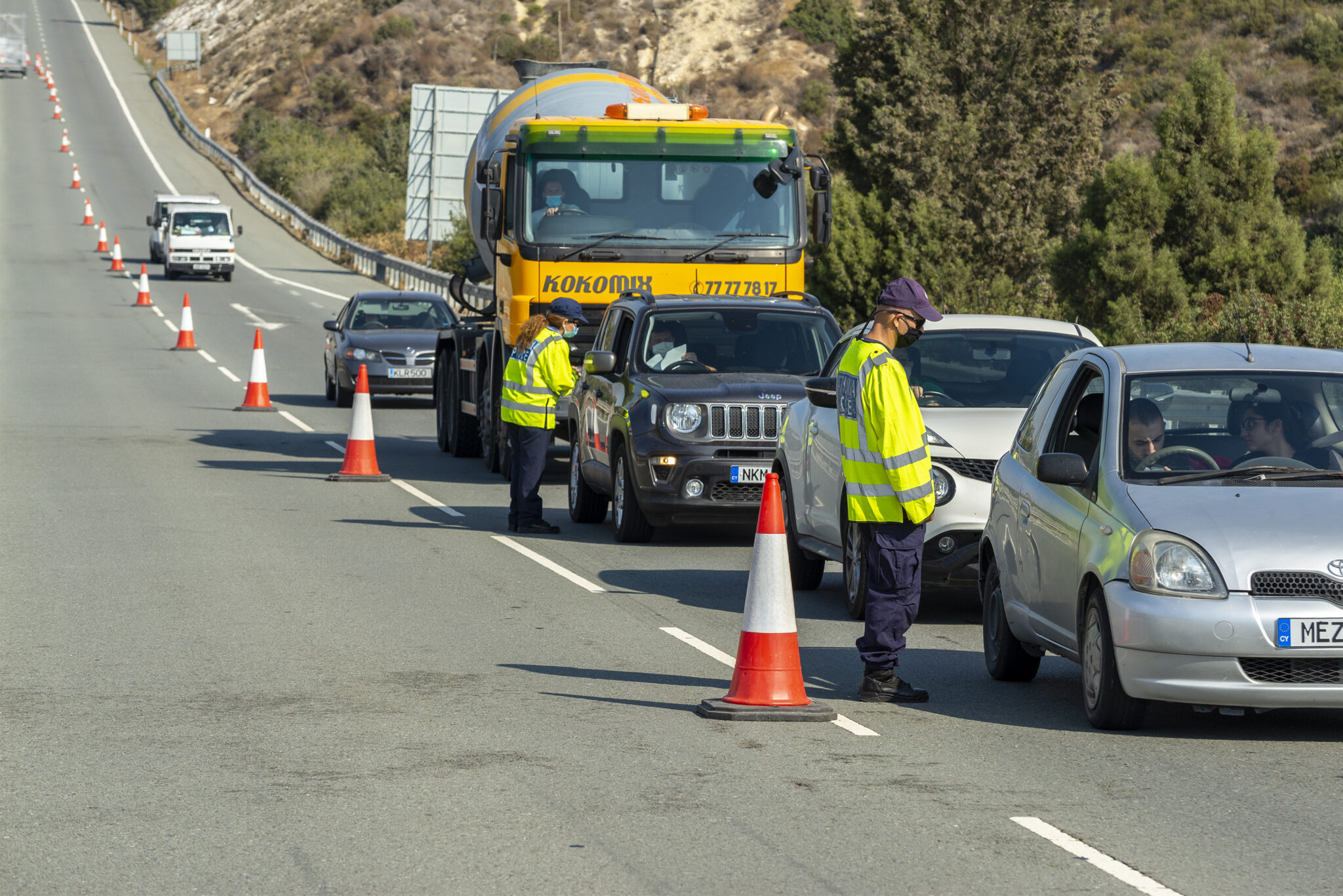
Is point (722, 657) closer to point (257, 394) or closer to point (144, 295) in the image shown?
point (257, 394)

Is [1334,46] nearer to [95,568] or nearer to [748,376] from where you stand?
[748,376]

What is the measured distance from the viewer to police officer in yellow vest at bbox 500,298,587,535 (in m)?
14.6

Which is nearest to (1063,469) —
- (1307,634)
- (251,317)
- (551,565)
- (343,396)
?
(1307,634)

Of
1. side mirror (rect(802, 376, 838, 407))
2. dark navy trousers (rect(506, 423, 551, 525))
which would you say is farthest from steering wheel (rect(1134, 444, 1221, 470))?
dark navy trousers (rect(506, 423, 551, 525))

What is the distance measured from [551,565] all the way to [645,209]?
5.33 meters

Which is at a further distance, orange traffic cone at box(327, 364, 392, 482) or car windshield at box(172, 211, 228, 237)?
car windshield at box(172, 211, 228, 237)

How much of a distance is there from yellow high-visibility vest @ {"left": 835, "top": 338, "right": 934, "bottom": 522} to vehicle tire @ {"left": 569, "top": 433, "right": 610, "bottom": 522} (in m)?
7.24

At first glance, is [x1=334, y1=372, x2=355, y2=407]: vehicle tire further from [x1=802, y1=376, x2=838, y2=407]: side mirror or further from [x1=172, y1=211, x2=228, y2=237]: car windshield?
[x1=172, y1=211, x2=228, y2=237]: car windshield

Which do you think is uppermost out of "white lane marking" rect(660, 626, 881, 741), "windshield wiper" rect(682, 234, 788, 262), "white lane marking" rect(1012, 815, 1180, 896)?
"windshield wiper" rect(682, 234, 788, 262)

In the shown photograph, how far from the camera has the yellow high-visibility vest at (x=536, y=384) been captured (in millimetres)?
14570

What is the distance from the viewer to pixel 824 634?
10234 millimetres

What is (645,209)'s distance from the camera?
56.5ft

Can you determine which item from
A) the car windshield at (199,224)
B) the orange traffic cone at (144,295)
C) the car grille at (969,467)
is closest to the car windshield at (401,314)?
the car grille at (969,467)

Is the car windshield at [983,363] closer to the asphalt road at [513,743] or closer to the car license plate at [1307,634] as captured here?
the asphalt road at [513,743]
